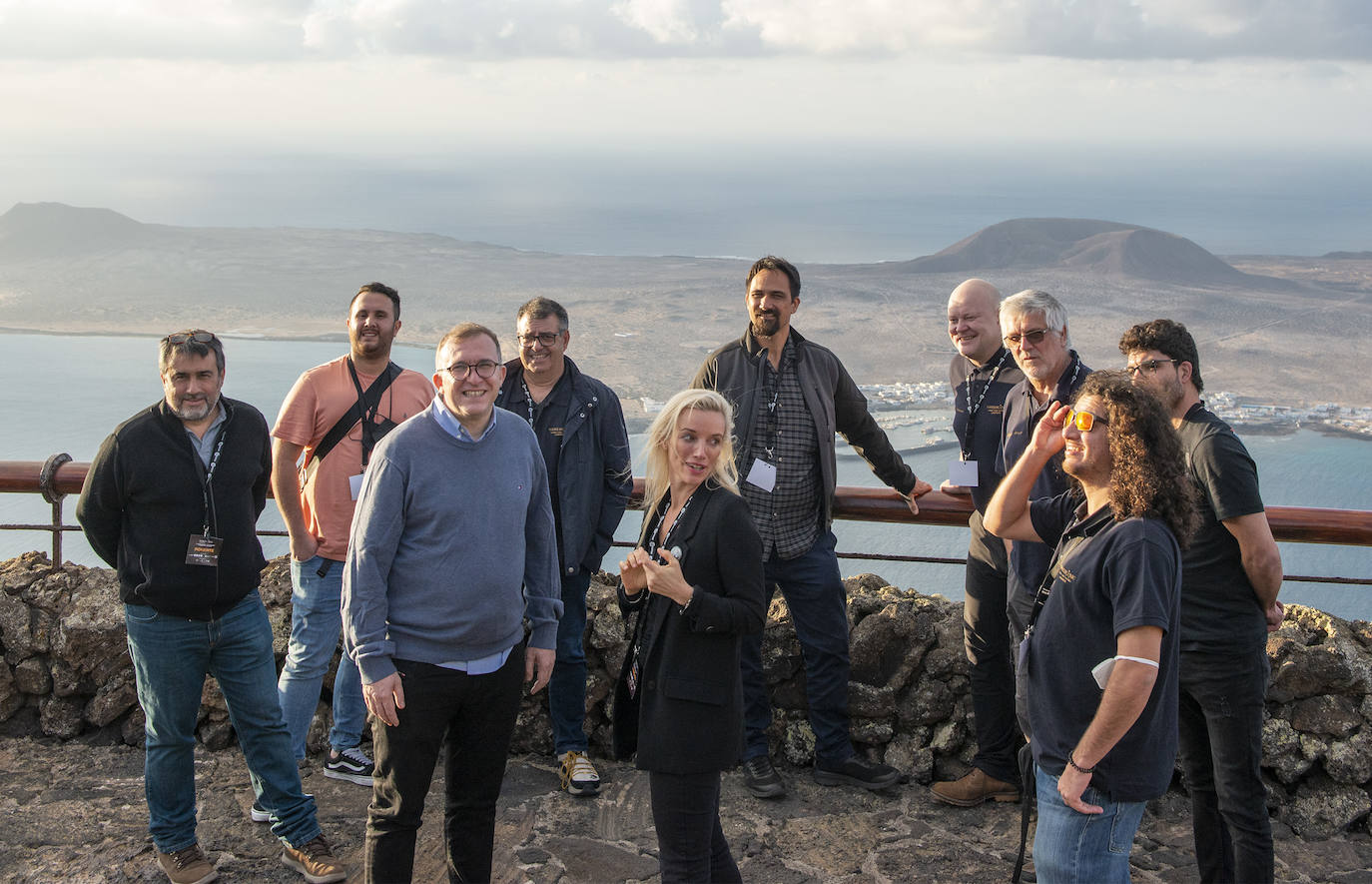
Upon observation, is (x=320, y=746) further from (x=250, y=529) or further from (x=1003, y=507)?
(x=1003, y=507)

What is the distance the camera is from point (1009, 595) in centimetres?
305

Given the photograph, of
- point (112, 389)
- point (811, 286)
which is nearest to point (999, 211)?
point (811, 286)

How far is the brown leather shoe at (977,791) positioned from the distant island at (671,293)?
10.4 m

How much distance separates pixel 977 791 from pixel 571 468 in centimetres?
170

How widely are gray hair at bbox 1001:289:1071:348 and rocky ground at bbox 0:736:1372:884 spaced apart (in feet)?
5.23

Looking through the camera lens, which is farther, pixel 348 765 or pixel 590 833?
pixel 348 765

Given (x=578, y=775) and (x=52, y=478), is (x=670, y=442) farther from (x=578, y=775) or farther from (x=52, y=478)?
(x=52, y=478)

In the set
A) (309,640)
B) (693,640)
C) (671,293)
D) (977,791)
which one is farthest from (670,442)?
(671,293)

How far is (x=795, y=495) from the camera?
3.47 meters

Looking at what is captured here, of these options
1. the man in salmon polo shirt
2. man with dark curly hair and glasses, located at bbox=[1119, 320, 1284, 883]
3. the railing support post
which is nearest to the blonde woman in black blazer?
man with dark curly hair and glasses, located at bbox=[1119, 320, 1284, 883]

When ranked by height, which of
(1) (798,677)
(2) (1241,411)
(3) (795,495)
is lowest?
(1) (798,677)

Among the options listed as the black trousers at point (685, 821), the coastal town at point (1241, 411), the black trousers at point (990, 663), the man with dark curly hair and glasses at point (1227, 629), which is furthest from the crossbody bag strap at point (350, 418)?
the coastal town at point (1241, 411)

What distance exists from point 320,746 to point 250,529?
1.14m

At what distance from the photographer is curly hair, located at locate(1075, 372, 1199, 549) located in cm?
201
